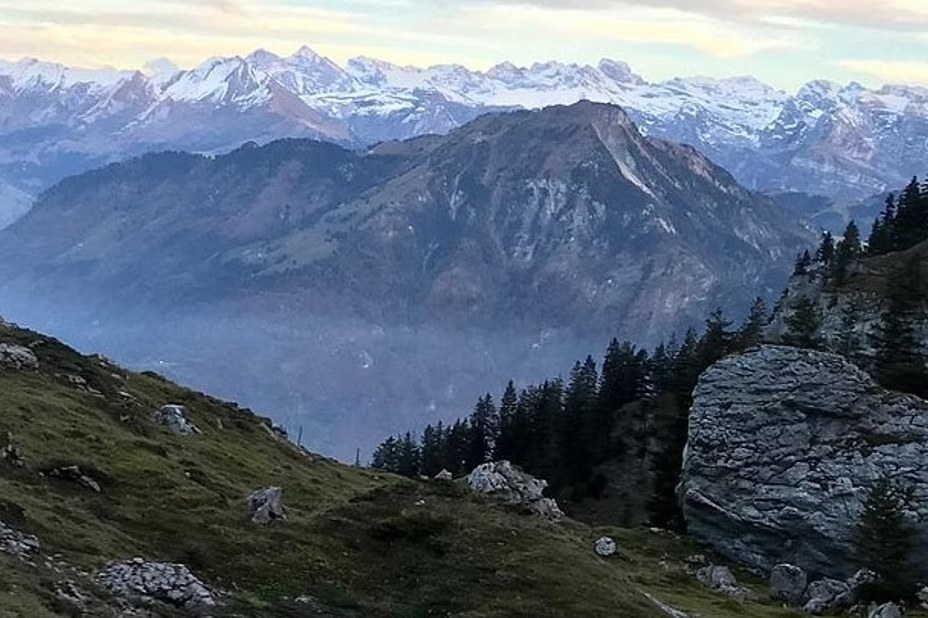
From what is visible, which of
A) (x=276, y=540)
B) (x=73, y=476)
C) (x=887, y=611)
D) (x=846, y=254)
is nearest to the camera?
(x=276, y=540)

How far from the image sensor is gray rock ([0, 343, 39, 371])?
9012 cm

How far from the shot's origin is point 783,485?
332 ft

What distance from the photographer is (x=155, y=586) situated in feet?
152

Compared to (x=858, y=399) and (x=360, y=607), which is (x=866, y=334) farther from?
(x=360, y=607)

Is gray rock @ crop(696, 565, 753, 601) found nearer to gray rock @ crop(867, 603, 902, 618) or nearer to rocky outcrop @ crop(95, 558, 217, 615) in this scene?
gray rock @ crop(867, 603, 902, 618)

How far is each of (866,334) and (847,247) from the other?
4039 centimetres

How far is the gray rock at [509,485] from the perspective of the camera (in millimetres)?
89875

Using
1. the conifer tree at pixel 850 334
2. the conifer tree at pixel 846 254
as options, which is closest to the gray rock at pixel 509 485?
the conifer tree at pixel 850 334

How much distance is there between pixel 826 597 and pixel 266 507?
155ft

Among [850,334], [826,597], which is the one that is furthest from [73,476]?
[850,334]

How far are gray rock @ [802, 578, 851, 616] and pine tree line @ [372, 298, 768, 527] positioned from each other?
47.0m

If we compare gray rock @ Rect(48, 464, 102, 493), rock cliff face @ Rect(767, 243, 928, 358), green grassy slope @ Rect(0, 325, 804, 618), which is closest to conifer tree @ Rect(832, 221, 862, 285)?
rock cliff face @ Rect(767, 243, 928, 358)

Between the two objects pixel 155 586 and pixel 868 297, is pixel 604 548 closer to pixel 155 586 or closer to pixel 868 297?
pixel 155 586

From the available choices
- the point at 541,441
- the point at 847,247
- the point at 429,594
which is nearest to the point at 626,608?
the point at 429,594
